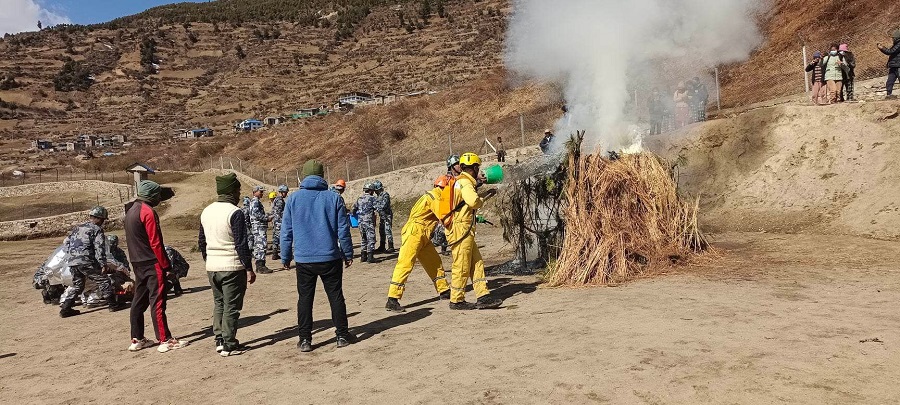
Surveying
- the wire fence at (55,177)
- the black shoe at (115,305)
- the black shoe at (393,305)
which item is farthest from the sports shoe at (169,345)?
the wire fence at (55,177)

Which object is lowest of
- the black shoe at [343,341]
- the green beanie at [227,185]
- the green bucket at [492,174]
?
the black shoe at [343,341]

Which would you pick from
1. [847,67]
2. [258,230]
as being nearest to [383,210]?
[258,230]

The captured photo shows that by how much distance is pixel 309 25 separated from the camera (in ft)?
348

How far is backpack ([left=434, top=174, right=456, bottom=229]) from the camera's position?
24.0ft

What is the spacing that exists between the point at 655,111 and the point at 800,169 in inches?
220

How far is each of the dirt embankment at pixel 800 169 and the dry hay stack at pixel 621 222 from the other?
4.40 ft

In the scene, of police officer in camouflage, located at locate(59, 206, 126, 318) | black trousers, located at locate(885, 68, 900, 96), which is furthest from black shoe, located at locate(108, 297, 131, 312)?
Answer: black trousers, located at locate(885, 68, 900, 96)

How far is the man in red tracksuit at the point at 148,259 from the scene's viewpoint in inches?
248

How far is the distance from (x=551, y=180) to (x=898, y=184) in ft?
21.0

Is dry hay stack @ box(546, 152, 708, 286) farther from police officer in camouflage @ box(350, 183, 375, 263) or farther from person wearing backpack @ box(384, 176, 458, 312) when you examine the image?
police officer in camouflage @ box(350, 183, 375, 263)

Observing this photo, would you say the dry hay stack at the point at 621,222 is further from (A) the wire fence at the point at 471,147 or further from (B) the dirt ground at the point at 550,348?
(A) the wire fence at the point at 471,147

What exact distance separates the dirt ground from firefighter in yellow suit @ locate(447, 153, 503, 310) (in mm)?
319

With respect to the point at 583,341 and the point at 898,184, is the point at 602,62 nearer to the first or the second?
the point at 898,184

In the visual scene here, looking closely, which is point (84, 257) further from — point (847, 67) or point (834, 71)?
point (847, 67)
